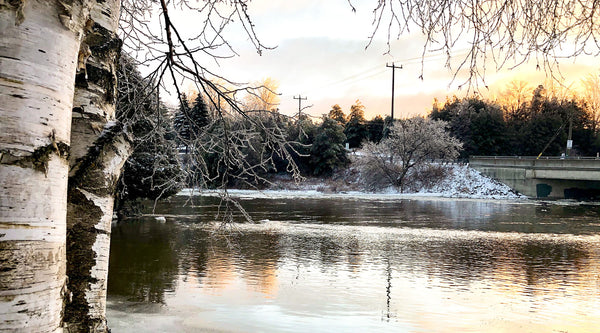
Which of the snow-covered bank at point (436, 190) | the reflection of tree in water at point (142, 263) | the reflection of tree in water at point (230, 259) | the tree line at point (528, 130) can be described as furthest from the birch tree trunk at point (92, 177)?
the tree line at point (528, 130)

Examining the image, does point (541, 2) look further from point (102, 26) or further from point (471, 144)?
point (471, 144)

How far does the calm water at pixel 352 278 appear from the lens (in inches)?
331

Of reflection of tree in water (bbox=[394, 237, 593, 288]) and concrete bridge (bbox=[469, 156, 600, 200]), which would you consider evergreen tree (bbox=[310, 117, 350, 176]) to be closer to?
concrete bridge (bbox=[469, 156, 600, 200])

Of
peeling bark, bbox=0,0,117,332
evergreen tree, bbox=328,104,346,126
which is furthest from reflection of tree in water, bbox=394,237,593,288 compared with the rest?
evergreen tree, bbox=328,104,346,126

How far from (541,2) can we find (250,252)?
12129mm

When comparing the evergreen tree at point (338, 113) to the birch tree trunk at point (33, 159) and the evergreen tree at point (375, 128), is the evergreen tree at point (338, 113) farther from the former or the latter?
the birch tree trunk at point (33, 159)

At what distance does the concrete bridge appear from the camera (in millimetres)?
37906

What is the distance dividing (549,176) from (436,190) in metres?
9.40

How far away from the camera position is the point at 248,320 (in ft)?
27.3

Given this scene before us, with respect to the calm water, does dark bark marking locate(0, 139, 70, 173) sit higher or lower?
higher

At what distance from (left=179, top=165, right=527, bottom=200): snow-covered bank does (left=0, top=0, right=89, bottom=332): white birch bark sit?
1538 inches

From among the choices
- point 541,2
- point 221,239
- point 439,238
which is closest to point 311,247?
point 221,239

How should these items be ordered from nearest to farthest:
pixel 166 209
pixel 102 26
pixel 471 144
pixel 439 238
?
pixel 102 26 → pixel 439 238 → pixel 166 209 → pixel 471 144

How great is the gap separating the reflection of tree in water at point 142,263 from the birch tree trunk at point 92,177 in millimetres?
7610
